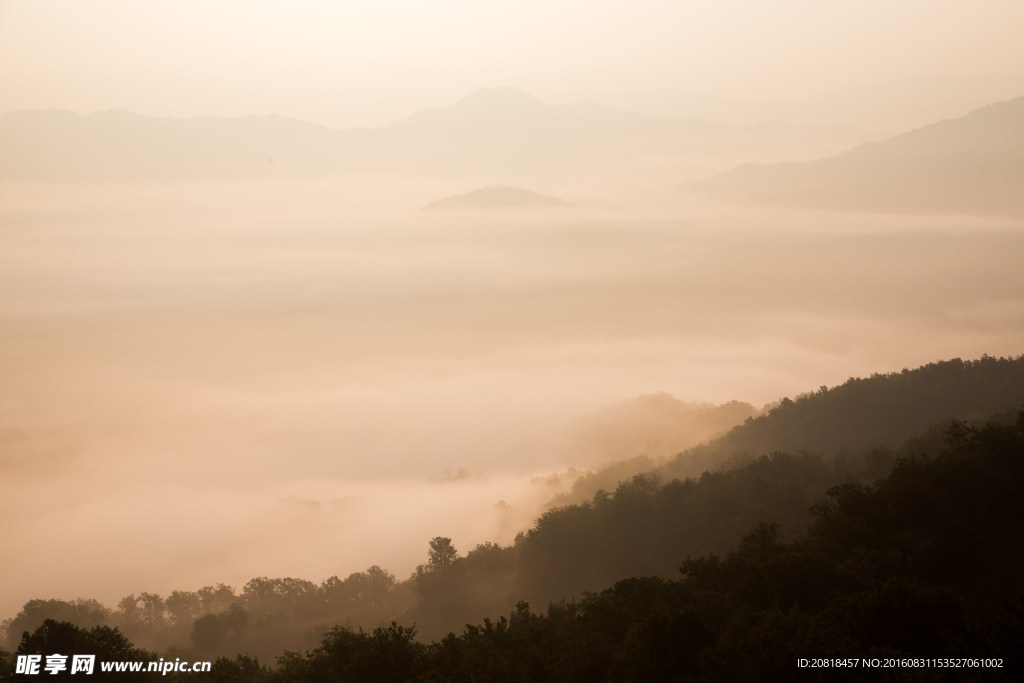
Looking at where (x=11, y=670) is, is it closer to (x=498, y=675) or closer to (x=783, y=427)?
(x=498, y=675)

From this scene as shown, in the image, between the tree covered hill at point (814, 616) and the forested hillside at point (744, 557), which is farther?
the forested hillside at point (744, 557)

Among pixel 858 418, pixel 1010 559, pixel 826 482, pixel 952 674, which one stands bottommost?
pixel 952 674

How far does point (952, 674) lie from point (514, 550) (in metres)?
61.8

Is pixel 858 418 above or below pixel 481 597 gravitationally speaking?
above

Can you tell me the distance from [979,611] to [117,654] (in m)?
42.9

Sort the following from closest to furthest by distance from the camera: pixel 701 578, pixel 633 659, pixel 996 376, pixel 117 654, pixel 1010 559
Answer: pixel 633 659
pixel 1010 559
pixel 701 578
pixel 117 654
pixel 996 376

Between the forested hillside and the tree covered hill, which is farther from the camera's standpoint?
the forested hillside

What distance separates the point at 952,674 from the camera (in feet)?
97.2

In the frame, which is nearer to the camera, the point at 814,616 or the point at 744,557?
the point at 814,616

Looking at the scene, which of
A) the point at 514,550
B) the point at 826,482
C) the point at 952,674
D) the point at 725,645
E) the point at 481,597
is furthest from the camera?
the point at 514,550

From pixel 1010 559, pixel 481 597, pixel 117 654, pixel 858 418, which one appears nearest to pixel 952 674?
pixel 1010 559

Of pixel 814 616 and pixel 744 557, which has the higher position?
pixel 744 557

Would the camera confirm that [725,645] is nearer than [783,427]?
Yes

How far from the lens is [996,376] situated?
96.3 metres
